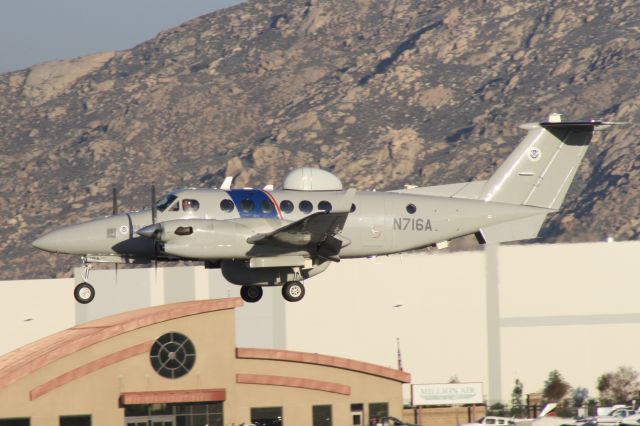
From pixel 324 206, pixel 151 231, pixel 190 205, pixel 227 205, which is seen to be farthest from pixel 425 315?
pixel 151 231

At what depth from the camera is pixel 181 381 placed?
2446 inches

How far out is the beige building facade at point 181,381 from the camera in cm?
6000

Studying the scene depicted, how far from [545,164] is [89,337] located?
2663cm

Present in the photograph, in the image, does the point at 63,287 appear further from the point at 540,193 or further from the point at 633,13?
the point at 633,13

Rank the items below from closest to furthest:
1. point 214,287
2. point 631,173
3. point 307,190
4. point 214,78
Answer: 1. point 307,190
2. point 214,287
3. point 631,173
4. point 214,78

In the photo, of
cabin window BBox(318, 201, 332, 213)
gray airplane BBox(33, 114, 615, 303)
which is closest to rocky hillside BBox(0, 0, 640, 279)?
gray airplane BBox(33, 114, 615, 303)

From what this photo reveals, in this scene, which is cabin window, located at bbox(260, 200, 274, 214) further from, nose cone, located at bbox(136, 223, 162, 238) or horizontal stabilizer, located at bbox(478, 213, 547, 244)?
horizontal stabilizer, located at bbox(478, 213, 547, 244)

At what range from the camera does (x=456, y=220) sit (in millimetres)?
43094

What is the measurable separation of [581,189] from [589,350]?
6232cm

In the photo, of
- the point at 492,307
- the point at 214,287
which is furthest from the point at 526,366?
the point at 214,287

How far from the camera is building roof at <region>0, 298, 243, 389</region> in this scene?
60594mm

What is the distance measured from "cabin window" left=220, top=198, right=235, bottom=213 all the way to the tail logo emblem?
11.3m

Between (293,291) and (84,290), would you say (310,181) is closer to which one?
(293,291)

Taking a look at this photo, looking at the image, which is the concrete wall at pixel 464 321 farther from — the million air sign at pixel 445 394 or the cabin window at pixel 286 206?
the cabin window at pixel 286 206
